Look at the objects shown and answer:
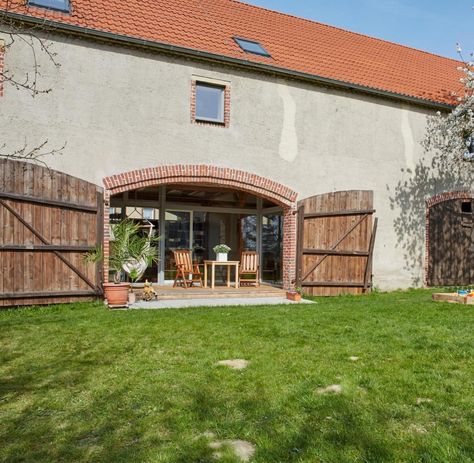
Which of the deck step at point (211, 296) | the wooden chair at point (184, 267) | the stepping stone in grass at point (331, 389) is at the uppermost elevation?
the wooden chair at point (184, 267)

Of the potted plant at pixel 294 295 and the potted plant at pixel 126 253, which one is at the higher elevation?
the potted plant at pixel 126 253

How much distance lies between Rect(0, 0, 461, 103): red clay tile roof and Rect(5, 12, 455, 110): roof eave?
0.44 feet

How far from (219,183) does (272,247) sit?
3311 millimetres

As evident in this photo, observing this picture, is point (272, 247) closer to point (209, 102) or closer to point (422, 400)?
point (209, 102)

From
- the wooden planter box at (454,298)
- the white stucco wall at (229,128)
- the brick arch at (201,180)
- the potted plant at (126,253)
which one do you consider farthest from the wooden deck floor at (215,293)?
the wooden planter box at (454,298)

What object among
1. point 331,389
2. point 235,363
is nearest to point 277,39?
point 235,363

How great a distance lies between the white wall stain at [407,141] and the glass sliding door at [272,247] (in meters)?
3.79

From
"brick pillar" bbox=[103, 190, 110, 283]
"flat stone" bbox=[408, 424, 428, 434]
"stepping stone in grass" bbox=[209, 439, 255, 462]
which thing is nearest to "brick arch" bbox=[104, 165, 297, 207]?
"brick pillar" bbox=[103, 190, 110, 283]

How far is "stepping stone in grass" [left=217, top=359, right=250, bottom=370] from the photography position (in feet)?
15.0

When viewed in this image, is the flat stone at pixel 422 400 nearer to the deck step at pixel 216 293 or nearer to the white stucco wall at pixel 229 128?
the deck step at pixel 216 293

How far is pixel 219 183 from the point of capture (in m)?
10.3

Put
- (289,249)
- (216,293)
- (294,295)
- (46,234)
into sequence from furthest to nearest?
(289,249) → (216,293) → (294,295) → (46,234)

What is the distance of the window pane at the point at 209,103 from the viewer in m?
10.2

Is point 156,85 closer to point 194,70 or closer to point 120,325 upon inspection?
point 194,70
